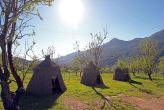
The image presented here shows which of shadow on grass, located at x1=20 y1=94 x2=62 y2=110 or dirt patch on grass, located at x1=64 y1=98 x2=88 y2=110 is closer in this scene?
shadow on grass, located at x1=20 y1=94 x2=62 y2=110

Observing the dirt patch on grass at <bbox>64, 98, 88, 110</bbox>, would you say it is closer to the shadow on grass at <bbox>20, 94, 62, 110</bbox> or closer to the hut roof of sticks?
the shadow on grass at <bbox>20, 94, 62, 110</bbox>

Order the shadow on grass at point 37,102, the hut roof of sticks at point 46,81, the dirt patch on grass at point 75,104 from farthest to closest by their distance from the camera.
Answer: the hut roof of sticks at point 46,81 → the dirt patch on grass at point 75,104 → the shadow on grass at point 37,102

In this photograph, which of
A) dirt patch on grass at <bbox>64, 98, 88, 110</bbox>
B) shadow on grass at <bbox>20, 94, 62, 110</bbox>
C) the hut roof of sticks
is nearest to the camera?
shadow on grass at <bbox>20, 94, 62, 110</bbox>

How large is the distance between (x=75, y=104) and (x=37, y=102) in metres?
3.77

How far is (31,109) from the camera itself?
22.5m

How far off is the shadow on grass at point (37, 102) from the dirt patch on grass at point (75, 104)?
4.50 feet

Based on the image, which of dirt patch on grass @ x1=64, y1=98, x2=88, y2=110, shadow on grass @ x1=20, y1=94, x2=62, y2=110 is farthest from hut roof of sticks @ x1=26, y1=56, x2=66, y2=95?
dirt patch on grass @ x1=64, y1=98, x2=88, y2=110

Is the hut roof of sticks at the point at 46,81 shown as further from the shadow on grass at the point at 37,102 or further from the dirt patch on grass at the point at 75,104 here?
the dirt patch on grass at the point at 75,104

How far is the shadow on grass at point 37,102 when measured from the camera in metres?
23.3

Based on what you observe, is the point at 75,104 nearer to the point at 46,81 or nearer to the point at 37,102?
the point at 37,102

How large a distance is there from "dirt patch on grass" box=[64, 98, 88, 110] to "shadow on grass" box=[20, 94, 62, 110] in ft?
4.50

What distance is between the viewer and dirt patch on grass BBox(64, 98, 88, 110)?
24.9m

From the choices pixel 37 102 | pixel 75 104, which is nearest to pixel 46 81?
pixel 37 102

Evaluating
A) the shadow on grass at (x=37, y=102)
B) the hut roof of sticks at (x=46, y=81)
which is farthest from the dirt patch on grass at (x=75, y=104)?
the hut roof of sticks at (x=46, y=81)
